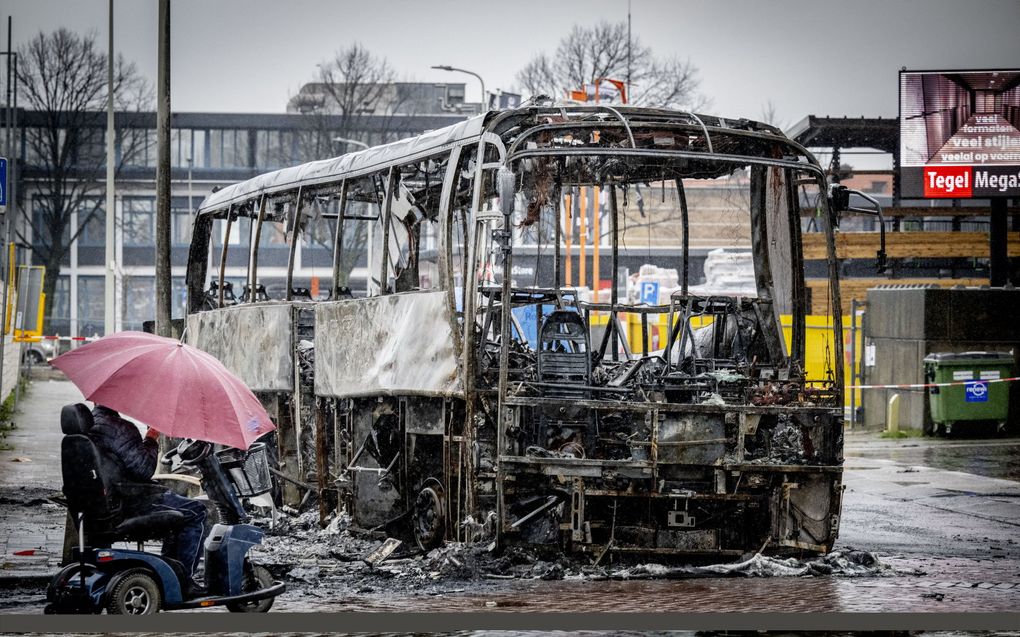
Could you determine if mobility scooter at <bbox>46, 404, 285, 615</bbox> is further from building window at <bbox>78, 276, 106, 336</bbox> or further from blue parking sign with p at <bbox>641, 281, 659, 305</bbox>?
building window at <bbox>78, 276, 106, 336</bbox>

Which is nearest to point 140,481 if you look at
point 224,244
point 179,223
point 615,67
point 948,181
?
point 224,244

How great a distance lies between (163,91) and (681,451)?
9680mm

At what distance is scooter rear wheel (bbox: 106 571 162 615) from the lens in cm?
780

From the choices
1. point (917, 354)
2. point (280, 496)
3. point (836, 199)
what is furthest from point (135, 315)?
point (836, 199)

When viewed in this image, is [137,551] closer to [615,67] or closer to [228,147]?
[615,67]

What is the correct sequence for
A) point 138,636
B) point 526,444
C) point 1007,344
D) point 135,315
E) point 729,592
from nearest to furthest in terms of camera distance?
point 138,636 → point 729,592 → point 526,444 → point 1007,344 → point 135,315

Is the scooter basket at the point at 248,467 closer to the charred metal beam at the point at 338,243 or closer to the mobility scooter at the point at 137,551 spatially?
the mobility scooter at the point at 137,551

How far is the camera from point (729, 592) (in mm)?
9781

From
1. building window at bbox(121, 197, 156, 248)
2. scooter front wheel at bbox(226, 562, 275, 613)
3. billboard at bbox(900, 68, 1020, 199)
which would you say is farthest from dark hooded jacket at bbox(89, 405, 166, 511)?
building window at bbox(121, 197, 156, 248)

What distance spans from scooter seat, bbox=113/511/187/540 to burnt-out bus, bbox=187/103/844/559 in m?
2.88

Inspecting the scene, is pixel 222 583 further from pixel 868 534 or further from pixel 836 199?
pixel 868 534

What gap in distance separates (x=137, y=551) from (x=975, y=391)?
60.6 ft

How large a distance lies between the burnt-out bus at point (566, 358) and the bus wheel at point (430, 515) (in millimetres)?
26

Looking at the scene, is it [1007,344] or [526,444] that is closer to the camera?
[526,444]
